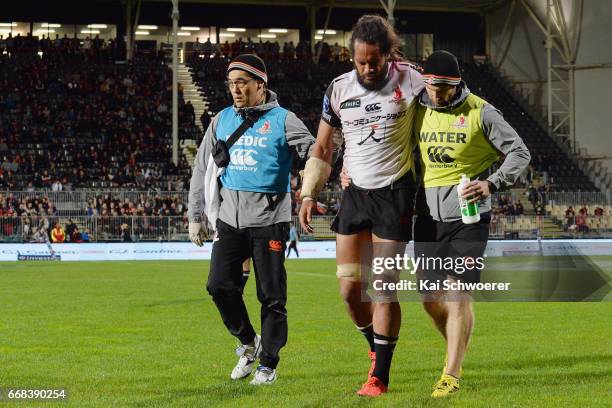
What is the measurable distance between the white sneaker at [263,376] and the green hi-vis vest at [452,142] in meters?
1.93

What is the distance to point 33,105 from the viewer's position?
46.7 meters

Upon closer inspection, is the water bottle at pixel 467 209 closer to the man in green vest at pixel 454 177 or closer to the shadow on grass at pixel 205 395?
the man in green vest at pixel 454 177

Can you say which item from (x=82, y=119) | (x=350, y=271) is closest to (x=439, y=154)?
(x=350, y=271)

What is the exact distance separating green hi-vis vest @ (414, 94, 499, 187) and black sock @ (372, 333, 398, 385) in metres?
1.14

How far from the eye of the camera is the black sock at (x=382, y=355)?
7836 millimetres

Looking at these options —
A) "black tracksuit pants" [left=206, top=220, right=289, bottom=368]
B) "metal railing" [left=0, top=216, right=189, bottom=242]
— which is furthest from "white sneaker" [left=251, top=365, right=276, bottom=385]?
"metal railing" [left=0, top=216, right=189, bottom=242]

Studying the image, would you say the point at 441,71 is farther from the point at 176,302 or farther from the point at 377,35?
the point at 176,302

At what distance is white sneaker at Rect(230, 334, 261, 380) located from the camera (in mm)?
8984

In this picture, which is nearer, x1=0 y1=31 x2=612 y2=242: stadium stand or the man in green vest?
the man in green vest

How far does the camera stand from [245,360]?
9.02 metres

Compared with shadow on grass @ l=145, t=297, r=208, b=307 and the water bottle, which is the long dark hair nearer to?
the water bottle

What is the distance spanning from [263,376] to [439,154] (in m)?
2.20

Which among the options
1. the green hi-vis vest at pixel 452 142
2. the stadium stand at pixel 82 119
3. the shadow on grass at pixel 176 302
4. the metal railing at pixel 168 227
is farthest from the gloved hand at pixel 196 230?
the stadium stand at pixel 82 119

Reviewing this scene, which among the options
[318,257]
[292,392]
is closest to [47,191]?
[318,257]
